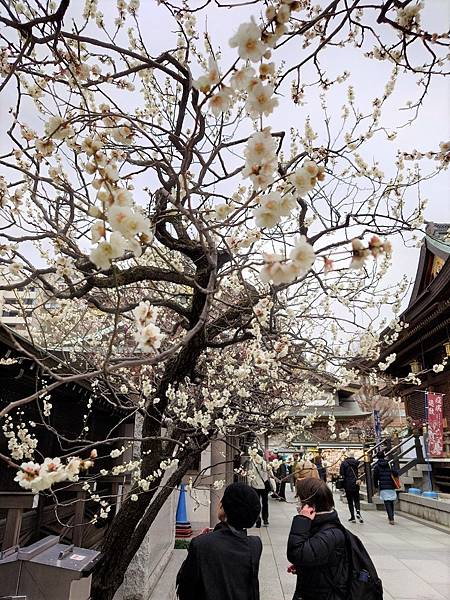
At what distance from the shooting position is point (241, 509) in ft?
7.75

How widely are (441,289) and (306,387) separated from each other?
3.39 meters

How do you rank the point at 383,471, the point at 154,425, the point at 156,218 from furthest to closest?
the point at 383,471 < the point at 154,425 < the point at 156,218

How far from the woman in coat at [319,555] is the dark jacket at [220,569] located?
1.48ft

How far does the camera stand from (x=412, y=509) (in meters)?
12.0

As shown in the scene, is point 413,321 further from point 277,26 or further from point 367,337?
point 277,26

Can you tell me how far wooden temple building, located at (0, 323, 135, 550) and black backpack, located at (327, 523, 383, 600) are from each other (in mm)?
1797

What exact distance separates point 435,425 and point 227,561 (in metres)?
9.91

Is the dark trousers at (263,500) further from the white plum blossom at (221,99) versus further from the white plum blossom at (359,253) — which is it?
the white plum blossom at (221,99)

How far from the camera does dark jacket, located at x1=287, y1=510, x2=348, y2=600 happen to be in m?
2.62

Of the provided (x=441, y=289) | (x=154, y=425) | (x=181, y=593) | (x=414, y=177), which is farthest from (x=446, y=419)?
(x=181, y=593)

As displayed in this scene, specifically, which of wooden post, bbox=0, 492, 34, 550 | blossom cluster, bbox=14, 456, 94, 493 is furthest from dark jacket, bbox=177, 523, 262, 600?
wooden post, bbox=0, 492, 34, 550

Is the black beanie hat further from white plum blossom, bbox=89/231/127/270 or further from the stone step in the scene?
the stone step

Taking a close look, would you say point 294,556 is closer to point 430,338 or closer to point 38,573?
point 38,573

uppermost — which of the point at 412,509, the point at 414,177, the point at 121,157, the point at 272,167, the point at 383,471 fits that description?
the point at 414,177
